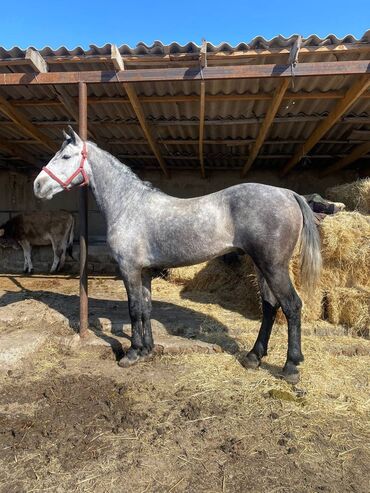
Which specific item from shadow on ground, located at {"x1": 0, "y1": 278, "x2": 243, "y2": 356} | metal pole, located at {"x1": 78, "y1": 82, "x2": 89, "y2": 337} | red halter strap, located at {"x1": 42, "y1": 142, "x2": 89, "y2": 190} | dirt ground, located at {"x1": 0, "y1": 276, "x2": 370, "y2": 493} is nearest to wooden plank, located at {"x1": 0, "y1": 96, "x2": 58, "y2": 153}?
metal pole, located at {"x1": 78, "y1": 82, "x2": 89, "y2": 337}

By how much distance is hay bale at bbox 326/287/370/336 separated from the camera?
15.3 feet

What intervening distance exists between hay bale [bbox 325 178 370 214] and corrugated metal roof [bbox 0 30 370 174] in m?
1.08

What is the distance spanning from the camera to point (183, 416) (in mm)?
2811

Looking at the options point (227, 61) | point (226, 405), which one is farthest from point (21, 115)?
point (226, 405)

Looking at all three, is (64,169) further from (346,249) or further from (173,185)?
(173,185)

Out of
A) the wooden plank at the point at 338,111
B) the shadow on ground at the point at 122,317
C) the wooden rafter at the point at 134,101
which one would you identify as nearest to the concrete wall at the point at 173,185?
the wooden plank at the point at 338,111

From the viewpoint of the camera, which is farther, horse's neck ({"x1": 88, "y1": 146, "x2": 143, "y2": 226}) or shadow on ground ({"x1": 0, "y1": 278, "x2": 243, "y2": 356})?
shadow on ground ({"x1": 0, "y1": 278, "x2": 243, "y2": 356})

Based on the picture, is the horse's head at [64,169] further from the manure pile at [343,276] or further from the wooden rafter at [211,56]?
the manure pile at [343,276]

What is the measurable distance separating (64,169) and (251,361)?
302 cm

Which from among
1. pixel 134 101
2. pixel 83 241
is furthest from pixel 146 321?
pixel 134 101

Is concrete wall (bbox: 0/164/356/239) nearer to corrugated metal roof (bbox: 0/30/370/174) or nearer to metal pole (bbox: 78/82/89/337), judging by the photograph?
corrugated metal roof (bbox: 0/30/370/174)

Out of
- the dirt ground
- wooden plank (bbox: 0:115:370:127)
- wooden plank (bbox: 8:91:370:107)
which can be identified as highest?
wooden plank (bbox: 8:91:370:107)

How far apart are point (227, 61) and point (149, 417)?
4119 millimetres

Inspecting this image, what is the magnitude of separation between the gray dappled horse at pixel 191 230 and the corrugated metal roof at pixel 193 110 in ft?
4.59
